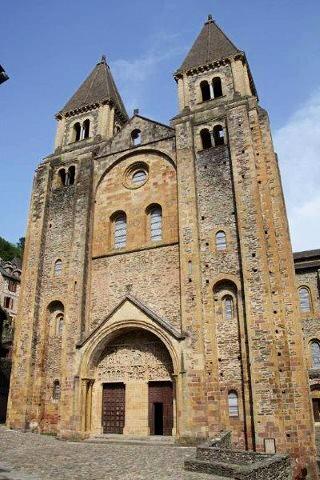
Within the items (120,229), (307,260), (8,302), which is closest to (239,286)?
(120,229)

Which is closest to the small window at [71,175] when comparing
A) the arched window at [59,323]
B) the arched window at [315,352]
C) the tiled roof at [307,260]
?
the arched window at [59,323]

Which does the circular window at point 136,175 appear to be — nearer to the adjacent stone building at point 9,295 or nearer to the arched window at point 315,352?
the arched window at point 315,352

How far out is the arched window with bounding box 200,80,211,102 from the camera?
80.3ft

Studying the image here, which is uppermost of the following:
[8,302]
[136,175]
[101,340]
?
[136,175]

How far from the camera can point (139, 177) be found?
22938 millimetres

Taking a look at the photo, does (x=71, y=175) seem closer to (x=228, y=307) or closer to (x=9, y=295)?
(x=228, y=307)

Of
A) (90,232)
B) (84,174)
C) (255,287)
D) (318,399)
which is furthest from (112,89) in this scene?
(318,399)

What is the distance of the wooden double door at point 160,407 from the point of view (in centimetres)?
1720

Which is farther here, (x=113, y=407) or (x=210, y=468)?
(x=113, y=407)

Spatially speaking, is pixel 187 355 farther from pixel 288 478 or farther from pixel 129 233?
pixel 129 233

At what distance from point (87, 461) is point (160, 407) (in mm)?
6181

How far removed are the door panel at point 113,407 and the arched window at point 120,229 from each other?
7.31 meters

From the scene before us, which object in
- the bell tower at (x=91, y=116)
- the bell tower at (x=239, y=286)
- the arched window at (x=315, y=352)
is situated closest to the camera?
the bell tower at (x=239, y=286)

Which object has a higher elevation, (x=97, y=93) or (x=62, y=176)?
(x=97, y=93)
